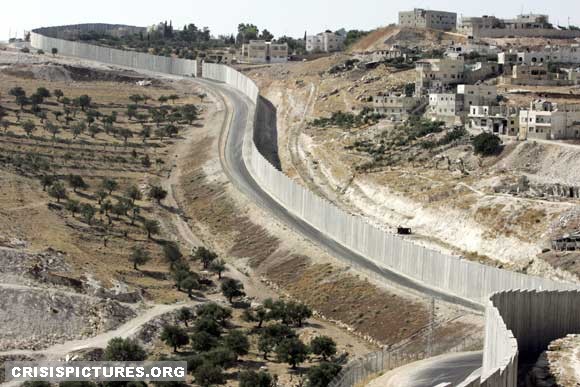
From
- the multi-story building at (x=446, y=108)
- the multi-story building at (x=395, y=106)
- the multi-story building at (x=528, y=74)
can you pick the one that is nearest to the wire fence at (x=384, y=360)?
the multi-story building at (x=446, y=108)

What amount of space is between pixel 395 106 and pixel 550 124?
74.5ft

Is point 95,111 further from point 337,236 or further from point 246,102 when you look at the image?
point 337,236

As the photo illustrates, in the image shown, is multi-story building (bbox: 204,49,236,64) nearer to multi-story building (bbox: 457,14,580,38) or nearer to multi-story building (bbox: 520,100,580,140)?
multi-story building (bbox: 457,14,580,38)

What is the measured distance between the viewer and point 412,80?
124688mm

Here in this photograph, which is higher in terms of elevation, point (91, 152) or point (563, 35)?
point (563, 35)

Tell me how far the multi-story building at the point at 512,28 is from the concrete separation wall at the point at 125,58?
36.3m

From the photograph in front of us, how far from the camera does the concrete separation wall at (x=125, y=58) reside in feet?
544

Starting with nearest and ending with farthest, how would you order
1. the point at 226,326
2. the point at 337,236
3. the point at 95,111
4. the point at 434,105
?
the point at 226,326 < the point at 337,236 < the point at 434,105 < the point at 95,111

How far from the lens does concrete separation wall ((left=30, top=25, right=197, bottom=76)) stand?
6526 inches

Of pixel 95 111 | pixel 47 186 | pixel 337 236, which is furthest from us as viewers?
pixel 95 111

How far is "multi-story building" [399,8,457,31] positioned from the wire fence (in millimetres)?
117091

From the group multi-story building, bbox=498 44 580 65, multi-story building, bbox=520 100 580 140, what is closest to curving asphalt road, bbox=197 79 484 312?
multi-story building, bbox=520 100 580 140

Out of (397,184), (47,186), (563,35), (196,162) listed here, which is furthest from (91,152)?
(563,35)

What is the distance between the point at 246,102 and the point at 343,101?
1653cm
